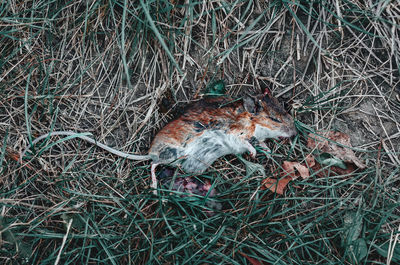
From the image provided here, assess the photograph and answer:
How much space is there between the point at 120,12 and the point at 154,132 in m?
1.05

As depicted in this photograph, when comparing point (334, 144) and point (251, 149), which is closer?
point (251, 149)

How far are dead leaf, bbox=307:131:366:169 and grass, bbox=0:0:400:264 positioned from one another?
2.7 inches

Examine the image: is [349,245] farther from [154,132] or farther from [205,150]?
[154,132]

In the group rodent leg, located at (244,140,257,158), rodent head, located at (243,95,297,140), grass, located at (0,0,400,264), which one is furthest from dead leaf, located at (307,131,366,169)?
rodent leg, located at (244,140,257,158)

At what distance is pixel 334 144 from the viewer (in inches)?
118

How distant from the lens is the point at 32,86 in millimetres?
2852

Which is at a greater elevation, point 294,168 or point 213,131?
point 213,131

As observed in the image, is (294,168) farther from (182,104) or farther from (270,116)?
(182,104)

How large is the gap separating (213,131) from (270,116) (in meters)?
0.51

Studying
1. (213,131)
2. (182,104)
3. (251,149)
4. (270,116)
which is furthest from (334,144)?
(182,104)

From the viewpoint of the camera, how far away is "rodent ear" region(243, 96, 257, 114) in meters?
2.85

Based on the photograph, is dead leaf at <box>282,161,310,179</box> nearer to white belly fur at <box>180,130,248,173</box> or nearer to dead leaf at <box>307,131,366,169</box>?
dead leaf at <box>307,131,366,169</box>

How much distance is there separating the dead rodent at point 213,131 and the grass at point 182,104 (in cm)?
14

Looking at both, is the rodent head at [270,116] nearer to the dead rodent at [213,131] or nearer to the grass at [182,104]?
the dead rodent at [213,131]
